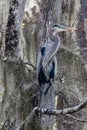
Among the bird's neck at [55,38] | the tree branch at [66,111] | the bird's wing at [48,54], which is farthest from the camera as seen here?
the bird's neck at [55,38]

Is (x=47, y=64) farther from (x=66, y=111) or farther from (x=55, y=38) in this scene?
(x=66, y=111)

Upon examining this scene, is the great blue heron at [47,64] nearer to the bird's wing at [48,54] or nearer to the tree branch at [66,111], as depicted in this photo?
the bird's wing at [48,54]

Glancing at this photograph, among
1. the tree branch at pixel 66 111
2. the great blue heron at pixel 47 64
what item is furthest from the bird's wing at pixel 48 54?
the tree branch at pixel 66 111

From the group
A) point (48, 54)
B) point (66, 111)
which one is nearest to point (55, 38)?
point (48, 54)

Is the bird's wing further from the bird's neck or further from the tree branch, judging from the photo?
the tree branch

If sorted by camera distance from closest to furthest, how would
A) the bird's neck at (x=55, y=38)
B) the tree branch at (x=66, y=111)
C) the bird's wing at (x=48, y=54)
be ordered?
the tree branch at (x=66, y=111) → the bird's wing at (x=48, y=54) → the bird's neck at (x=55, y=38)

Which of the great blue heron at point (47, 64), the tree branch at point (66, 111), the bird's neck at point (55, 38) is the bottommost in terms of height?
the tree branch at point (66, 111)

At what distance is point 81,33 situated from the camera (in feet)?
35.9

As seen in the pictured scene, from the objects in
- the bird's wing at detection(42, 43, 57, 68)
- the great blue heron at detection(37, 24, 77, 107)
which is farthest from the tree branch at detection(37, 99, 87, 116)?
the bird's wing at detection(42, 43, 57, 68)

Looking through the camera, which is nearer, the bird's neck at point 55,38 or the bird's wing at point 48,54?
the bird's wing at point 48,54

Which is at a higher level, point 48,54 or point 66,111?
point 48,54

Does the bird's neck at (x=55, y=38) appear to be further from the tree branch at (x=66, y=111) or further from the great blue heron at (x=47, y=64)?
the tree branch at (x=66, y=111)

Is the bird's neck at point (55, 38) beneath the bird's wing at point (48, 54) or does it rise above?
above

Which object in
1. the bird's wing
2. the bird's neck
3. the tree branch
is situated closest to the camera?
the tree branch
